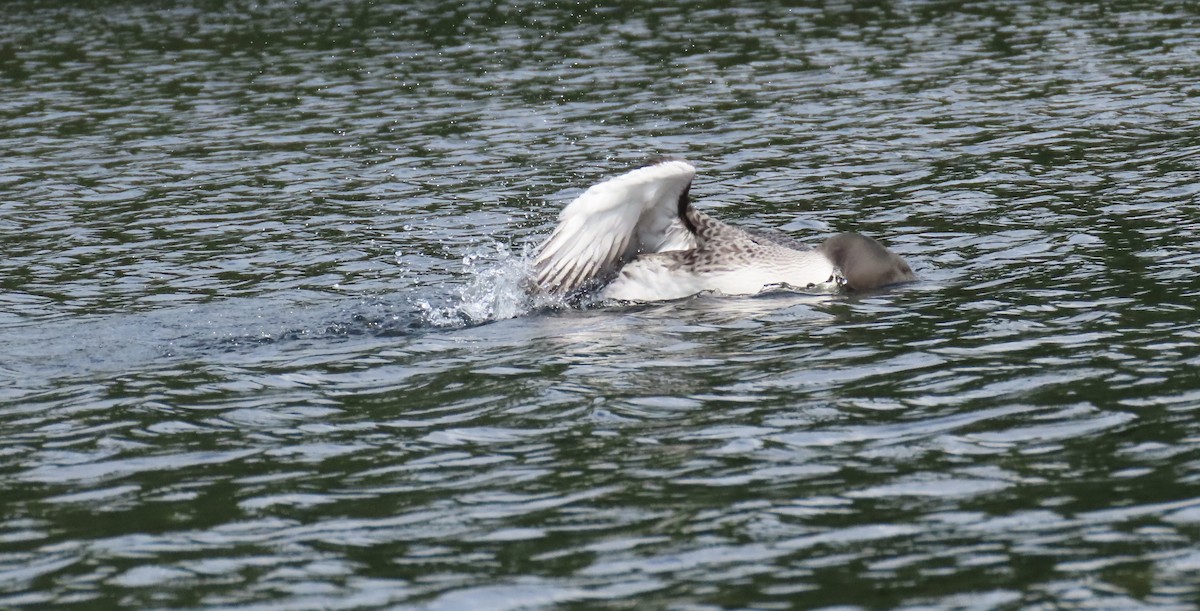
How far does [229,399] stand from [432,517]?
2876 mm

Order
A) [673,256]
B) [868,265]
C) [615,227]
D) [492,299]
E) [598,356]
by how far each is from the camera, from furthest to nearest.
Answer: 1. [673,256]
2. [615,227]
3. [492,299]
4. [868,265]
5. [598,356]

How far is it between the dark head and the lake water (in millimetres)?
157

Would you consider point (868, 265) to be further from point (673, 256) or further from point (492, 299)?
point (492, 299)

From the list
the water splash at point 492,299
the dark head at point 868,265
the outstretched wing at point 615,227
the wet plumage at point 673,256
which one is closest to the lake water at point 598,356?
the water splash at point 492,299

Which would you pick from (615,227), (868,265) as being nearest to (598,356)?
(615,227)

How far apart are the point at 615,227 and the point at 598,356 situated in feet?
7.30

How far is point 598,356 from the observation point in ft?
36.2

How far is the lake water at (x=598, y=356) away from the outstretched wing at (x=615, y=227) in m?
0.47

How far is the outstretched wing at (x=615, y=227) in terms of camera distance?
12.4 metres

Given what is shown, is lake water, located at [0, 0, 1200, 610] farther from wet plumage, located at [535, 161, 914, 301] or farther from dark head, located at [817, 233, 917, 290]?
wet plumage, located at [535, 161, 914, 301]

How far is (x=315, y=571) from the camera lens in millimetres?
7070

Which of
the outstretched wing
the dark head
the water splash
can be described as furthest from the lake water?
the outstretched wing

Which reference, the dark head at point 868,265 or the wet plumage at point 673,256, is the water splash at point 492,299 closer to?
the wet plumage at point 673,256

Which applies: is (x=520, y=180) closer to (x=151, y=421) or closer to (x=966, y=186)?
(x=966, y=186)
